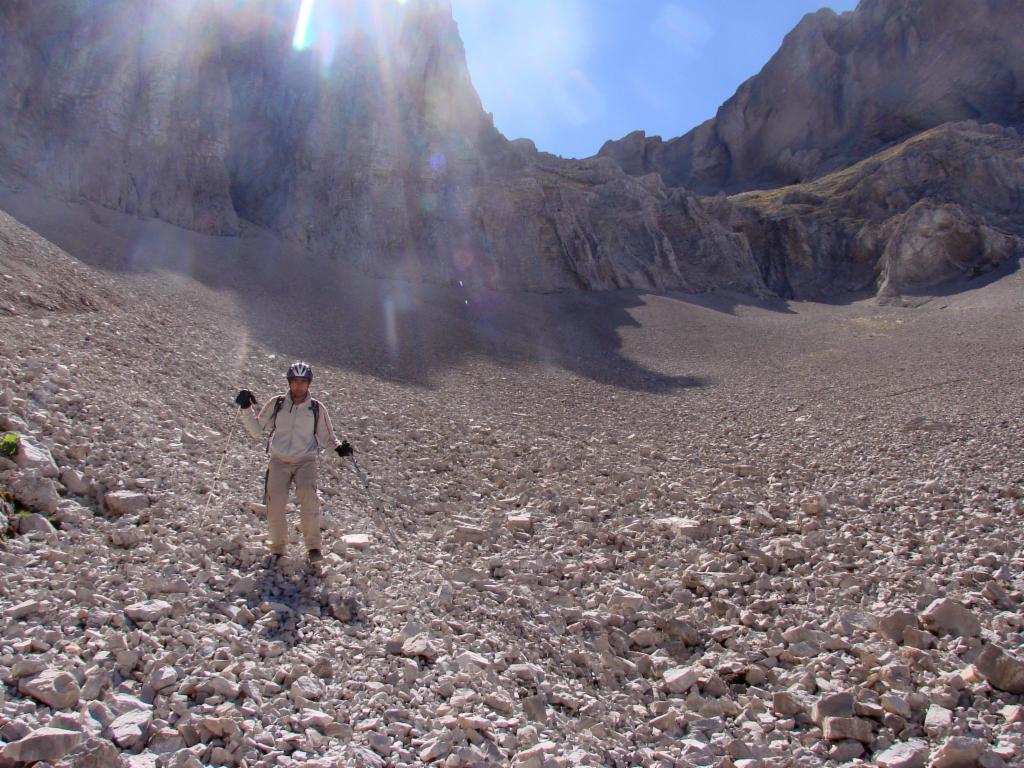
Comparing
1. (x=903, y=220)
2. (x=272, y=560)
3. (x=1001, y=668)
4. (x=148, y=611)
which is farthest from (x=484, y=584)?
(x=903, y=220)

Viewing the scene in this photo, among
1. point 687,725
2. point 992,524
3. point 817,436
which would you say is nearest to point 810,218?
point 817,436

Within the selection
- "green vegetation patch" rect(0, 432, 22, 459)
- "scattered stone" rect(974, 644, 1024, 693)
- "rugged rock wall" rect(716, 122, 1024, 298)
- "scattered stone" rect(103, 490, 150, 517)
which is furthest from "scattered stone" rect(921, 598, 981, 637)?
"rugged rock wall" rect(716, 122, 1024, 298)

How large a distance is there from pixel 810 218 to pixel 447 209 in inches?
1483

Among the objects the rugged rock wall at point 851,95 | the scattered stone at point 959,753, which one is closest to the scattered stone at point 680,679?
the scattered stone at point 959,753

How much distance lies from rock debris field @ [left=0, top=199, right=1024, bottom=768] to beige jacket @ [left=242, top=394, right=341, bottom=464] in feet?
2.80

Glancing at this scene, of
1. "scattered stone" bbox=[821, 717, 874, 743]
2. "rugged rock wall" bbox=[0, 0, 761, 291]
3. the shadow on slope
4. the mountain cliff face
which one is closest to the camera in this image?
"scattered stone" bbox=[821, 717, 874, 743]

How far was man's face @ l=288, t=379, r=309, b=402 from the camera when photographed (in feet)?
20.9

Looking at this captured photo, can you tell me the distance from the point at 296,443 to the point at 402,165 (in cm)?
4267

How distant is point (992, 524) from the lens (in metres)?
7.69

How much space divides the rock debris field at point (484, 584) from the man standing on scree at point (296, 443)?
0.41m

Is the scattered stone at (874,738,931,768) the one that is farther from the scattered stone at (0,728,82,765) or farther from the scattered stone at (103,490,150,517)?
the scattered stone at (103,490,150,517)

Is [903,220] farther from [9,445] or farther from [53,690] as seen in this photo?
[53,690]

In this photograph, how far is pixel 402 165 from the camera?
45.8 m

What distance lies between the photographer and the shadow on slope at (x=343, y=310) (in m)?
23.0
